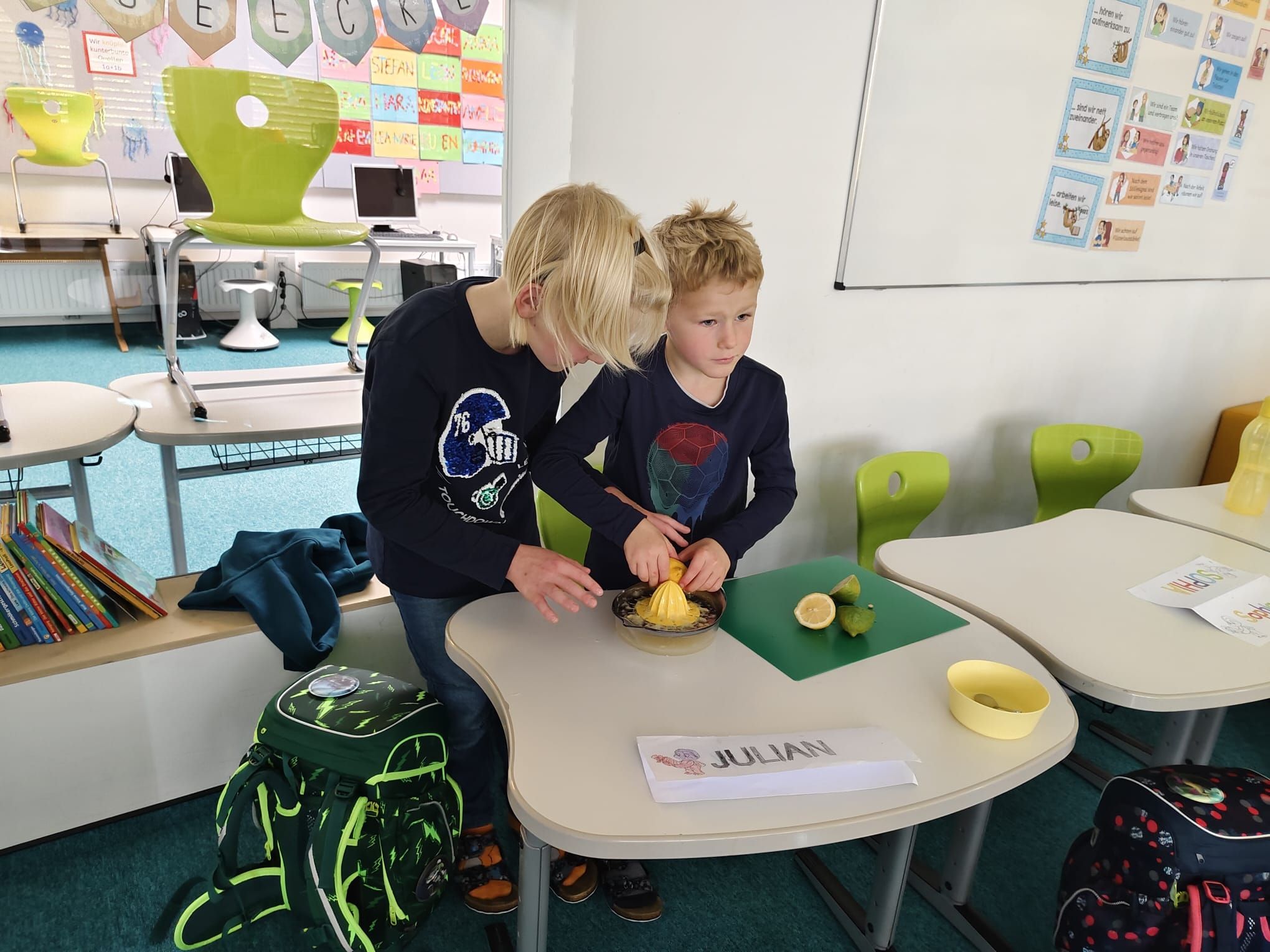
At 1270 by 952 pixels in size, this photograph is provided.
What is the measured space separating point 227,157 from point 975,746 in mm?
1676

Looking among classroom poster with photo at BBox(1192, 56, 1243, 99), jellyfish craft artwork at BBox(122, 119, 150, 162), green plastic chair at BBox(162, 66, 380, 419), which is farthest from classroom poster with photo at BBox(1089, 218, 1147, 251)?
jellyfish craft artwork at BBox(122, 119, 150, 162)

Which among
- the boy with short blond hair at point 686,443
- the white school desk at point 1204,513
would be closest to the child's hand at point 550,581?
the boy with short blond hair at point 686,443

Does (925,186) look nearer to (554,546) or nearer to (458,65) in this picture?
(458,65)

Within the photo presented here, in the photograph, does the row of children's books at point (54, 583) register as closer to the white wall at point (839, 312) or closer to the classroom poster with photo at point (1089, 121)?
the white wall at point (839, 312)

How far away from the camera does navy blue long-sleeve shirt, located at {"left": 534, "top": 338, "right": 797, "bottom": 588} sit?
146 cm

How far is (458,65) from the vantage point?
6.00ft

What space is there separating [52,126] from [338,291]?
0.60 m

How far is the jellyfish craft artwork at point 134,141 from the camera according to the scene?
1.54m

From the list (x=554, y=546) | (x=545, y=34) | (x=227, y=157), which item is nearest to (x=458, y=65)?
(x=545, y=34)

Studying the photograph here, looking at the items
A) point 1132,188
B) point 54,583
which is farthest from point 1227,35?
point 54,583

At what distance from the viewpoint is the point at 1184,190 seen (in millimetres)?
2898

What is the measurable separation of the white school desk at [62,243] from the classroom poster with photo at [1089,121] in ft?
8.06

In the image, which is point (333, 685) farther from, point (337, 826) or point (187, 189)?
point (187, 189)

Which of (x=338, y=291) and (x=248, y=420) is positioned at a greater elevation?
(x=338, y=291)
